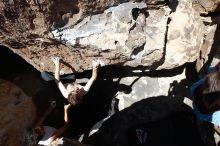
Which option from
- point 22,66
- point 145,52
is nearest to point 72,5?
point 145,52

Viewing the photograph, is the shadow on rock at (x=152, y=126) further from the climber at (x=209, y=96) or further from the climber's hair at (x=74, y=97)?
the climber's hair at (x=74, y=97)

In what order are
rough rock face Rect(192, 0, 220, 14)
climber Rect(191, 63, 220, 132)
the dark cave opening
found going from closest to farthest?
climber Rect(191, 63, 220, 132) < rough rock face Rect(192, 0, 220, 14) < the dark cave opening

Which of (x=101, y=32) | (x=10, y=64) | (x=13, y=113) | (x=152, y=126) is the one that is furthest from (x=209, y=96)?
(x=10, y=64)

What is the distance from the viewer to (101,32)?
367 cm

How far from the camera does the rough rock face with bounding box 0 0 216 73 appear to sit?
341cm

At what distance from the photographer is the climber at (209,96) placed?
328 cm

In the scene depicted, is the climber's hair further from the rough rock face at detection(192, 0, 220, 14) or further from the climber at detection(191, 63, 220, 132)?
the rough rock face at detection(192, 0, 220, 14)

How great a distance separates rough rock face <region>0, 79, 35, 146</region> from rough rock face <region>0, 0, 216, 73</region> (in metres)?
0.46

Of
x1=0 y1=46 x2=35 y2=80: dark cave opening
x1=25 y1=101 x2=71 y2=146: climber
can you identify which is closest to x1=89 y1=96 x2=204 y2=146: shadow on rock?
x1=25 y1=101 x2=71 y2=146: climber

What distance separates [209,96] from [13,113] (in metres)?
1.86

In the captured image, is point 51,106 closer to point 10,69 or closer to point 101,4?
point 10,69

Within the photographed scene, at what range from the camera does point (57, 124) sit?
435 centimetres

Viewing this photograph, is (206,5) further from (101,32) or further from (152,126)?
(152,126)

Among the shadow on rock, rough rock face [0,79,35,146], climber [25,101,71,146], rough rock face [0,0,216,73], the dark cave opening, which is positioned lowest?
the shadow on rock
